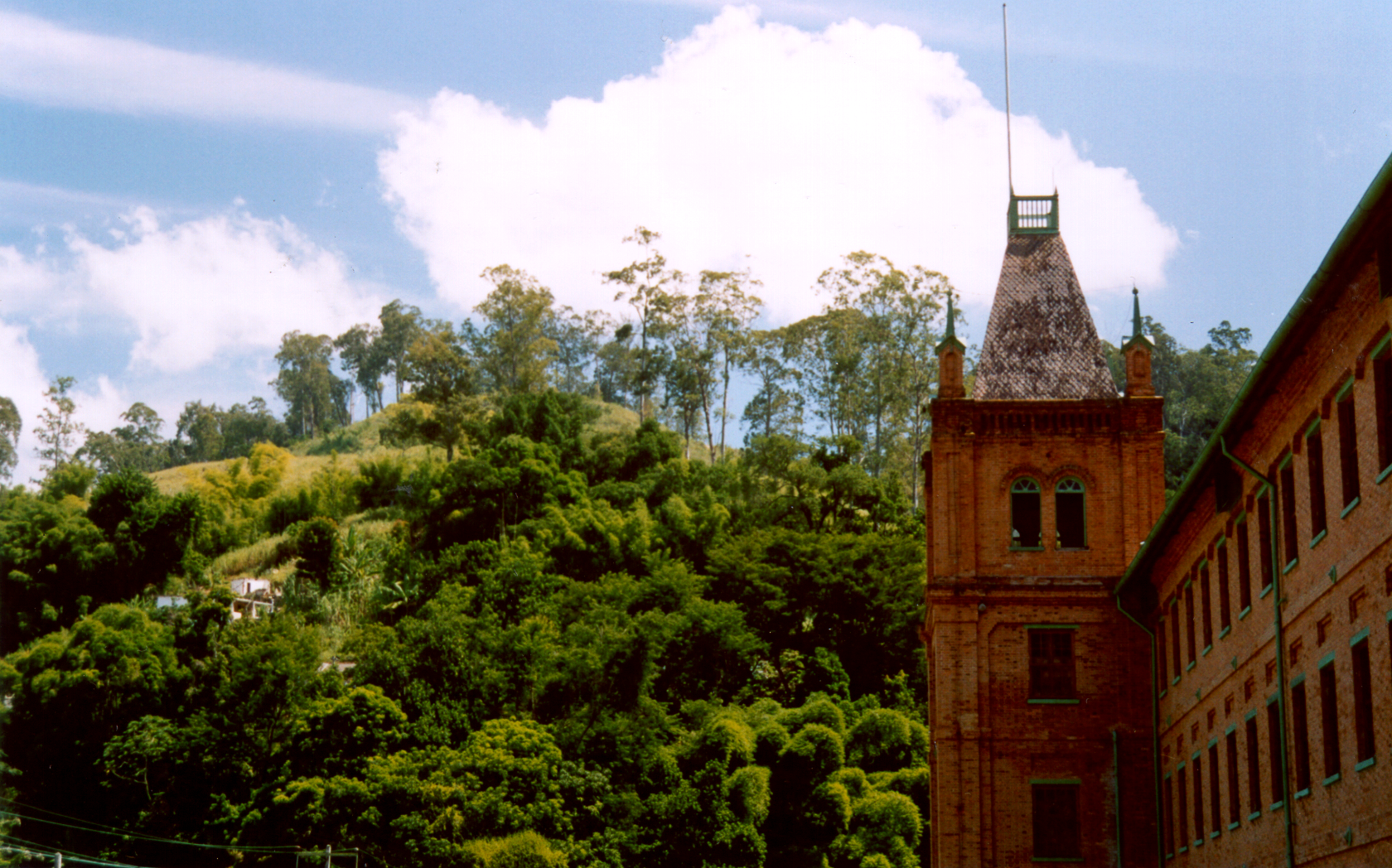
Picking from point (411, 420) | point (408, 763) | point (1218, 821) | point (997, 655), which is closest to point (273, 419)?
point (411, 420)

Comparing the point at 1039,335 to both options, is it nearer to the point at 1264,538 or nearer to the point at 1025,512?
the point at 1025,512

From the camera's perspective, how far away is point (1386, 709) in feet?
58.9

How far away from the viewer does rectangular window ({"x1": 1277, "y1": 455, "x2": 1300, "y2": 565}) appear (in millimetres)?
22344

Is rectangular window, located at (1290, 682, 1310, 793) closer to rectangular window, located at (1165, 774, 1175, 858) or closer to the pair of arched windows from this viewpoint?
rectangular window, located at (1165, 774, 1175, 858)

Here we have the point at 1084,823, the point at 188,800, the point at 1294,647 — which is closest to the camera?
the point at 1294,647

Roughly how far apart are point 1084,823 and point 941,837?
3.14m

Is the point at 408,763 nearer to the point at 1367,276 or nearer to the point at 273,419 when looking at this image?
the point at 1367,276

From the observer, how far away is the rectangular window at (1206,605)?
1105 inches

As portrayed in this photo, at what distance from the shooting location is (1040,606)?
37.6m

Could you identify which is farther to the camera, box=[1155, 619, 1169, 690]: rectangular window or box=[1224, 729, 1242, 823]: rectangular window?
box=[1155, 619, 1169, 690]: rectangular window

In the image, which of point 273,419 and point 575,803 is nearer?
point 575,803

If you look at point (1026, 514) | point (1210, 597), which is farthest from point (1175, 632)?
point (1026, 514)

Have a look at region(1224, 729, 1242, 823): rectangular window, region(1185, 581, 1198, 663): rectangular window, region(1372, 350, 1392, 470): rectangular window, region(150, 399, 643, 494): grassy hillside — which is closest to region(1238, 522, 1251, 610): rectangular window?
region(1224, 729, 1242, 823): rectangular window

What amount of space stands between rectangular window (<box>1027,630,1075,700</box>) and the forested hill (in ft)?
49.9
